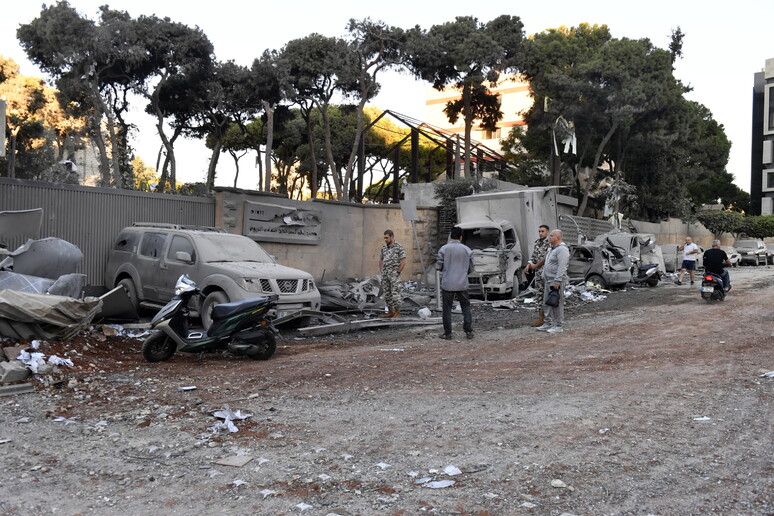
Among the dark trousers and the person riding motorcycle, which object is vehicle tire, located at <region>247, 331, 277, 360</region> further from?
the person riding motorcycle

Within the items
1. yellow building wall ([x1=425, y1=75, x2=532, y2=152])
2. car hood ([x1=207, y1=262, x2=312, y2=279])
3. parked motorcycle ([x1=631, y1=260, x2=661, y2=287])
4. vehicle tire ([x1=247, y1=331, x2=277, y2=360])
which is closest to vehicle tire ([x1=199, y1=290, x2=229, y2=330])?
car hood ([x1=207, y1=262, x2=312, y2=279])

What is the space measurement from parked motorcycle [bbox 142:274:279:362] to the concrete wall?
737 cm

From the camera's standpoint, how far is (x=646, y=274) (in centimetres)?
2189

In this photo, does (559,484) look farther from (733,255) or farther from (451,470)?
(733,255)

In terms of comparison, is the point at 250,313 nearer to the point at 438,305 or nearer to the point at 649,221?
the point at 438,305

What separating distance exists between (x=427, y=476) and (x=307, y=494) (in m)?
0.79

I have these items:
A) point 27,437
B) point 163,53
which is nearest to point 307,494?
point 27,437

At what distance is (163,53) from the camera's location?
29734 mm

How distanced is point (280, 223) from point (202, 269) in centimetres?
624

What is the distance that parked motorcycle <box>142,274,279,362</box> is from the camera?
8.31m

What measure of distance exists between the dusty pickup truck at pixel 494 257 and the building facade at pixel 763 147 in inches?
2317

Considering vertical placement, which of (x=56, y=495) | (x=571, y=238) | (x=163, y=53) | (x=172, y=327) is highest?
(x=163, y=53)

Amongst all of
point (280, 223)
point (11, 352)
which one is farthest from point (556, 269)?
point (280, 223)

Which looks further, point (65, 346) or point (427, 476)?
point (65, 346)
